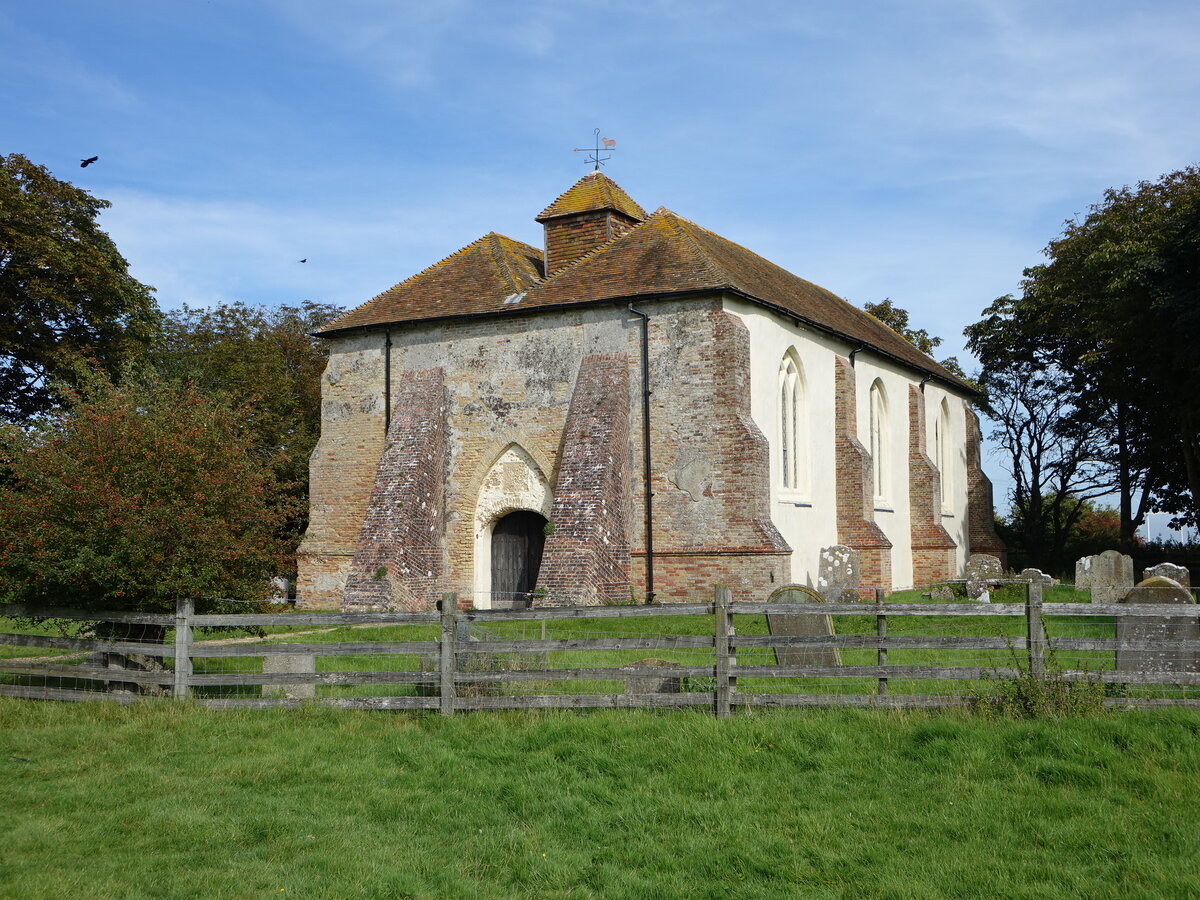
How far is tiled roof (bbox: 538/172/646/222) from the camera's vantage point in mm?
26891

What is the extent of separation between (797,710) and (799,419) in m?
15.8

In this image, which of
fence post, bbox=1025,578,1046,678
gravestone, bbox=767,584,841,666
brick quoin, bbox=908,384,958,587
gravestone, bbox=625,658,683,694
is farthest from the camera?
brick quoin, bbox=908,384,958,587

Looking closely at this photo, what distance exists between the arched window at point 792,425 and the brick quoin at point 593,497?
406 centimetres

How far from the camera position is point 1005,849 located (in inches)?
271

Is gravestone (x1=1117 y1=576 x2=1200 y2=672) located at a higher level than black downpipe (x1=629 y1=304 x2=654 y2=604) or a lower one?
lower

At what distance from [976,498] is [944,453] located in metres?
2.64

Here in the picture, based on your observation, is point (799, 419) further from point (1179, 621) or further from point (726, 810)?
point (726, 810)

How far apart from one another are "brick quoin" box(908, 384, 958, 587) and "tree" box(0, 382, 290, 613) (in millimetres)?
23312

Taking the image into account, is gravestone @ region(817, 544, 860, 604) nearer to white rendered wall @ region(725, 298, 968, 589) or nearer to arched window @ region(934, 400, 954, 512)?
white rendered wall @ region(725, 298, 968, 589)

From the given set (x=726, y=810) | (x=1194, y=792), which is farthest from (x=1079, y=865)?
(x=726, y=810)

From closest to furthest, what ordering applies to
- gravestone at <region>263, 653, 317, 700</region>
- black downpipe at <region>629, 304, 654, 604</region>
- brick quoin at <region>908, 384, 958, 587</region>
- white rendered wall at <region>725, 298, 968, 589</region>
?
gravestone at <region>263, 653, 317, 700</region> < black downpipe at <region>629, 304, 654, 604</region> < white rendered wall at <region>725, 298, 968, 589</region> < brick quoin at <region>908, 384, 958, 587</region>

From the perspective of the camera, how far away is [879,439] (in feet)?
99.2

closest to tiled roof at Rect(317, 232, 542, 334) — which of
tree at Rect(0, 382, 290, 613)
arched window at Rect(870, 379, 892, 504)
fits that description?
arched window at Rect(870, 379, 892, 504)

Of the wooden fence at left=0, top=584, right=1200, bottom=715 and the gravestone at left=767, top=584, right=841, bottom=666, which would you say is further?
the gravestone at left=767, top=584, right=841, bottom=666
